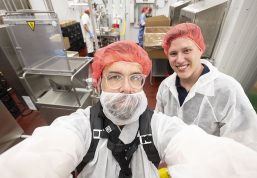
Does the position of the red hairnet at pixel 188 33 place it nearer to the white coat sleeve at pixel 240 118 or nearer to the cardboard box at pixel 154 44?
the white coat sleeve at pixel 240 118

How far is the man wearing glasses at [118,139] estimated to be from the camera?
0.43m

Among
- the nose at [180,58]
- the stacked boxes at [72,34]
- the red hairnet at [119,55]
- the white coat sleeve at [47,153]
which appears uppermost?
the red hairnet at [119,55]

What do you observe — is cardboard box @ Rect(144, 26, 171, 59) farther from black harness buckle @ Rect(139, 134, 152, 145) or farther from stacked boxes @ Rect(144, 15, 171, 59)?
black harness buckle @ Rect(139, 134, 152, 145)

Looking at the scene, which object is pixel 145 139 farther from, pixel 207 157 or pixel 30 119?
pixel 30 119

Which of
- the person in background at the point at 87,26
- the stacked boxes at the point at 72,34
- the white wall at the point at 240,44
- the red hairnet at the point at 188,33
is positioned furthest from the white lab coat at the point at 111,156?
the stacked boxes at the point at 72,34

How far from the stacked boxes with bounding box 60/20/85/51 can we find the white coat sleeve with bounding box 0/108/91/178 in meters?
4.10

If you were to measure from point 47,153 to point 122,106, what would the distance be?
0.32 metres

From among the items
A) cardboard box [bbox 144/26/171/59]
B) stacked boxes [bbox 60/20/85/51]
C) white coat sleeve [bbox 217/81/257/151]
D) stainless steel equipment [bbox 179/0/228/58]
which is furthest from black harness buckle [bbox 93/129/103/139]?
stacked boxes [bbox 60/20/85/51]

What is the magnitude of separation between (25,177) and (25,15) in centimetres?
163

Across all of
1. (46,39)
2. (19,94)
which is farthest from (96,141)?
(19,94)

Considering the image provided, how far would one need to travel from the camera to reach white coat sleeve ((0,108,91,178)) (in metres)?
0.40

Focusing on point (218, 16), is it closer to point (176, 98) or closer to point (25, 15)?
point (176, 98)

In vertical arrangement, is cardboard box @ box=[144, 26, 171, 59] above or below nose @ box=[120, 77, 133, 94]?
below

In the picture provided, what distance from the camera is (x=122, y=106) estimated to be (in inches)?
24.7
